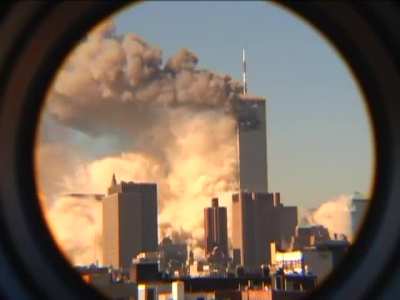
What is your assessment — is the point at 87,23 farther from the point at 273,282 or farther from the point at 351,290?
the point at 273,282

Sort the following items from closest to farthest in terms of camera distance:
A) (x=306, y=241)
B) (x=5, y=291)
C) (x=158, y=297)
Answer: (x=5, y=291), (x=158, y=297), (x=306, y=241)

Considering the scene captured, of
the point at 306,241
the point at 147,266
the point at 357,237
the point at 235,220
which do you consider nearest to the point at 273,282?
the point at 147,266

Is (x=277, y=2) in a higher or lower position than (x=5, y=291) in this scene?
higher

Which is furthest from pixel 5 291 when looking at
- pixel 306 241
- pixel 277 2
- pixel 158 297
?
pixel 306 241

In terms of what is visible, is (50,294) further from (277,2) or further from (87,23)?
(277,2)

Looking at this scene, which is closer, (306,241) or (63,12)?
(63,12)

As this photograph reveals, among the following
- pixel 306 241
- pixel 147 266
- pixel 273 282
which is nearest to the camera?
pixel 273 282
